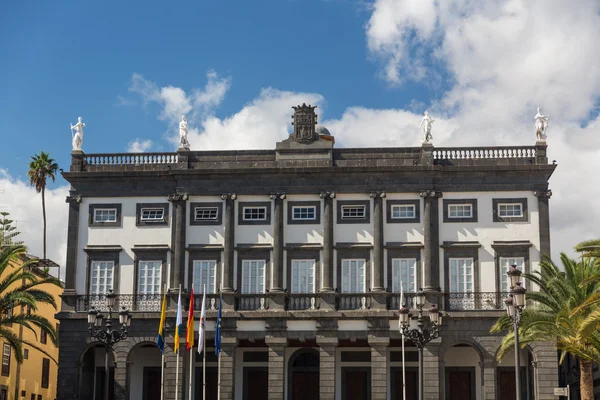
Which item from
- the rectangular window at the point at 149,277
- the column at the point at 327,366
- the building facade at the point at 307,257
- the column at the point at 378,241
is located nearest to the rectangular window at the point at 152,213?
the building facade at the point at 307,257

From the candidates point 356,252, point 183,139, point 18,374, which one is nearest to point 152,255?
point 183,139

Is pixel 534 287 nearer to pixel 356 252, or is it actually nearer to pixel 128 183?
pixel 356 252

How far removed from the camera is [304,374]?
54125 millimetres

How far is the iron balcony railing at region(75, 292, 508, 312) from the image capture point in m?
51.7

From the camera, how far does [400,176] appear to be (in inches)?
2103

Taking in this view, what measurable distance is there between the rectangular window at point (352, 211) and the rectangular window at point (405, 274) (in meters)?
3.05

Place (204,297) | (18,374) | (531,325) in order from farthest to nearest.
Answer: (18,374)
(204,297)
(531,325)

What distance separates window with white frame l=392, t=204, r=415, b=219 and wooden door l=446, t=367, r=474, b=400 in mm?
8598

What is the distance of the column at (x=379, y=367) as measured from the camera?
166 ft

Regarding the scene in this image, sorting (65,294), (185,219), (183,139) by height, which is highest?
(183,139)

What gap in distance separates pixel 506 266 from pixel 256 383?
1481cm

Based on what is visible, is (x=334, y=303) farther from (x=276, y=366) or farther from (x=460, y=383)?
(x=460, y=383)

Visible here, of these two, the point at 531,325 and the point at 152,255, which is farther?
the point at 152,255

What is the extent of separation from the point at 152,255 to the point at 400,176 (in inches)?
552
